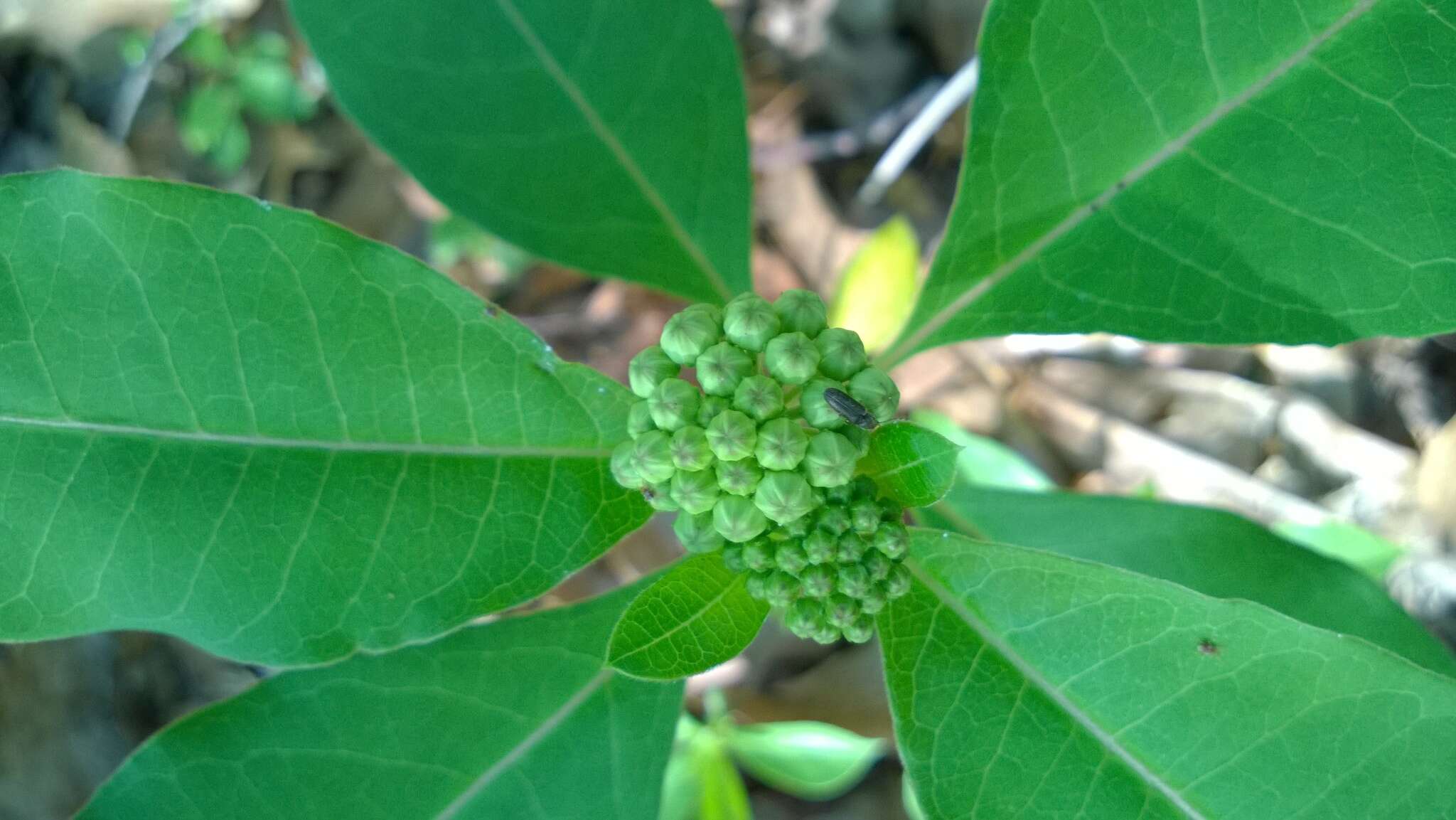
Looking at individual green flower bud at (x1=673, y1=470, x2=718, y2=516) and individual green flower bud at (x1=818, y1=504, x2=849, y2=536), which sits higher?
individual green flower bud at (x1=673, y1=470, x2=718, y2=516)

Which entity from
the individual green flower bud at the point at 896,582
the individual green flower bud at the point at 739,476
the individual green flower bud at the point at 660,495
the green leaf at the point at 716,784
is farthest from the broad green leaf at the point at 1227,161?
the green leaf at the point at 716,784

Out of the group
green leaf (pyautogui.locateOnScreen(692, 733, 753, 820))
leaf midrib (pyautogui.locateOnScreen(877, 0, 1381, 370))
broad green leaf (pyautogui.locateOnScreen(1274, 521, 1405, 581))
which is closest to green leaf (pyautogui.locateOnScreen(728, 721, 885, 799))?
green leaf (pyautogui.locateOnScreen(692, 733, 753, 820))

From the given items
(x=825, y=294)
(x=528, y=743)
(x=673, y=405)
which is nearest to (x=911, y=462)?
(x=673, y=405)

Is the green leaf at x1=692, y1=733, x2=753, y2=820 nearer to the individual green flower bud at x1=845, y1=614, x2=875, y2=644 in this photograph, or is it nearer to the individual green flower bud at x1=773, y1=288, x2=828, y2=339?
the individual green flower bud at x1=845, y1=614, x2=875, y2=644

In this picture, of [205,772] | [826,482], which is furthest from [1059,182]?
[205,772]

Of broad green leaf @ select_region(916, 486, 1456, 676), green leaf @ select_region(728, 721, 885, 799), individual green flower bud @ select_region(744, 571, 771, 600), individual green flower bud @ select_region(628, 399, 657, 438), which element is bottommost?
green leaf @ select_region(728, 721, 885, 799)

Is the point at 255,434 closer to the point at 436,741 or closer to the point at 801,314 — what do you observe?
the point at 436,741
